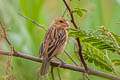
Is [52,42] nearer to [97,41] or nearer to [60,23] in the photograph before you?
[60,23]

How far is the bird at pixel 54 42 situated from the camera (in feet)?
8.21

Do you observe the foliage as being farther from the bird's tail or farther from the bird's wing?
the bird's wing

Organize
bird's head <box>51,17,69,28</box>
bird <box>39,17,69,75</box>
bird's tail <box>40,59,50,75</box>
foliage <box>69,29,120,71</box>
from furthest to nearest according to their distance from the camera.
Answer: bird's head <box>51,17,69,28</box> → bird <box>39,17,69,75</box> → bird's tail <box>40,59,50,75</box> → foliage <box>69,29,120,71</box>

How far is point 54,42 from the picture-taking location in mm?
2752

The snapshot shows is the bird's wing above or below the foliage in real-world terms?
above

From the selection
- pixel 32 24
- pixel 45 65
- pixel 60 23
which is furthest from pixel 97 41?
pixel 32 24

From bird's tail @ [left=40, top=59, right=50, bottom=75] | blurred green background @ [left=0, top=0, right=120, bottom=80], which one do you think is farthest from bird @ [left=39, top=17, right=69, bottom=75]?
blurred green background @ [left=0, top=0, right=120, bottom=80]

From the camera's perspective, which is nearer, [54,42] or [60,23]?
[54,42]

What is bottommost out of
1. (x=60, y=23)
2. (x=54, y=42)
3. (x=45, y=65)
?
(x=45, y=65)

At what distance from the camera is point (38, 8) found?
3.27m

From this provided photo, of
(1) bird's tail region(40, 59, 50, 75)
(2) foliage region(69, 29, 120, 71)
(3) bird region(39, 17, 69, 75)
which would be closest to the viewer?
(2) foliage region(69, 29, 120, 71)

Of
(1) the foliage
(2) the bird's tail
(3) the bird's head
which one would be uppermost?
(3) the bird's head

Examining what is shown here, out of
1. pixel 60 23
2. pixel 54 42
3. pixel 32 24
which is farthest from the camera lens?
pixel 32 24

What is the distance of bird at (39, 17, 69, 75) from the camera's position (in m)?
2.50
